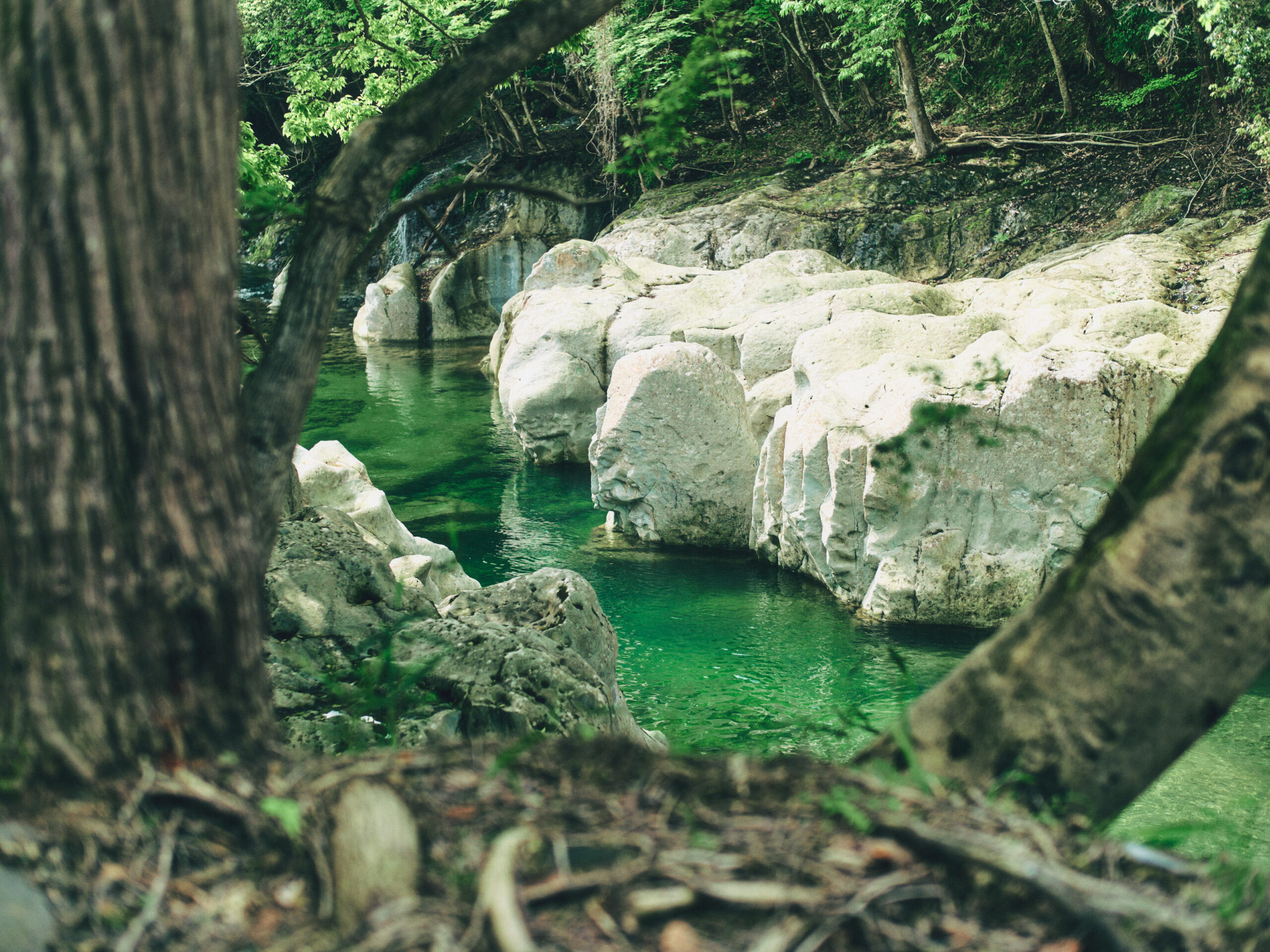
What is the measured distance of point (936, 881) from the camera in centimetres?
167

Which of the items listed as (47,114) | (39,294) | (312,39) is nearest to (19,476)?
(39,294)

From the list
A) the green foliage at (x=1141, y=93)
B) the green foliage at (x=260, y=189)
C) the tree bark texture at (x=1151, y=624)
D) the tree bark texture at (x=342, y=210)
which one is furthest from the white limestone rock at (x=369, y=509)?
the green foliage at (x=1141, y=93)

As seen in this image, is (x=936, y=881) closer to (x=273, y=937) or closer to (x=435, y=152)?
(x=273, y=937)

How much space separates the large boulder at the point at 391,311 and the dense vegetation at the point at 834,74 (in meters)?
4.56

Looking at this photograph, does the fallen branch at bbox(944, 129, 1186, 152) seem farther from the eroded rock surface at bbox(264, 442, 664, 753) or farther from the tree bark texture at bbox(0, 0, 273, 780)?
the tree bark texture at bbox(0, 0, 273, 780)

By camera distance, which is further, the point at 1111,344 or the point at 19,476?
the point at 1111,344

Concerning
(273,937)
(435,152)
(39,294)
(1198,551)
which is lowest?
(273,937)

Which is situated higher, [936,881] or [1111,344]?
[1111,344]

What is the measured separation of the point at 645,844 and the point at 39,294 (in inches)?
55.9

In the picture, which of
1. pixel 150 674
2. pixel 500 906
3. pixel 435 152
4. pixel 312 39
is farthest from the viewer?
pixel 435 152

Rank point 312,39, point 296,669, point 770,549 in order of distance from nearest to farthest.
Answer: point 296,669, point 770,549, point 312,39

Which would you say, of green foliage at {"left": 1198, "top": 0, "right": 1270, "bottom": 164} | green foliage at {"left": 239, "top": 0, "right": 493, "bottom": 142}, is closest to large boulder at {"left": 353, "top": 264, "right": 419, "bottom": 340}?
green foliage at {"left": 239, "top": 0, "right": 493, "bottom": 142}

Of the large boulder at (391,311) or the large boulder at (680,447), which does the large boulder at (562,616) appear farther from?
the large boulder at (391,311)

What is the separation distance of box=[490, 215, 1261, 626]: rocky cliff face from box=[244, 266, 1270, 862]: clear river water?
1.66ft
